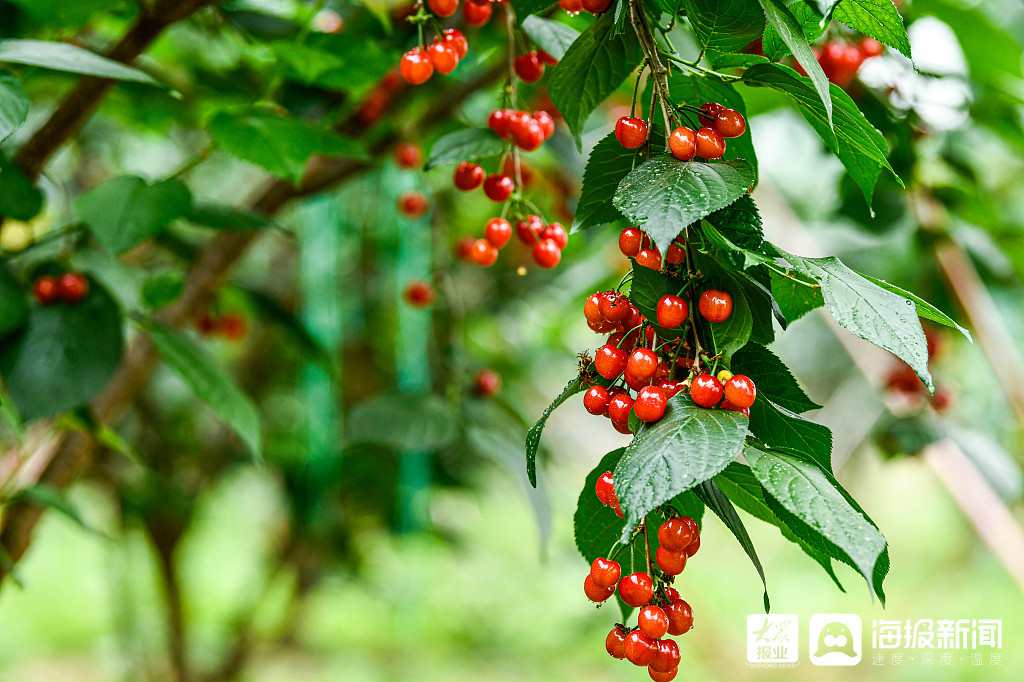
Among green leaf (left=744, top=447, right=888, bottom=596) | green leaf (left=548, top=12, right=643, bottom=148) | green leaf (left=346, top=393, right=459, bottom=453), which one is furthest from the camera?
green leaf (left=346, top=393, right=459, bottom=453)

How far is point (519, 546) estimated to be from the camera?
218cm

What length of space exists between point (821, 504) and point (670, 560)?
59 millimetres

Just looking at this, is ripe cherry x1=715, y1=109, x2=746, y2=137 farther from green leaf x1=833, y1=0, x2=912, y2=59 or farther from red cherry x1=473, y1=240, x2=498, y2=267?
red cherry x1=473, y1=240, x2=498, y2=267

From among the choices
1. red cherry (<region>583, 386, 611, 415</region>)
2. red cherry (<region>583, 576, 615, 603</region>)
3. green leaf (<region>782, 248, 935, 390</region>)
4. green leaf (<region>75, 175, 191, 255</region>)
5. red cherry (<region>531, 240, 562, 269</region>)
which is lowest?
green leaf (<region>75, 175, 191, 255</region>)

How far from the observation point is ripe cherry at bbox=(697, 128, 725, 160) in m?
0.28

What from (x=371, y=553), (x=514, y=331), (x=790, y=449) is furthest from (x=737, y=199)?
(x=371, y=553)

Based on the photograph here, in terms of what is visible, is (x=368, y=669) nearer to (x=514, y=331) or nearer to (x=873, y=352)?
(x=514, y=331)

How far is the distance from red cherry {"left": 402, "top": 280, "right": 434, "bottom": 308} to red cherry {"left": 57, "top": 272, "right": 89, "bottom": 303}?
32 centimetres

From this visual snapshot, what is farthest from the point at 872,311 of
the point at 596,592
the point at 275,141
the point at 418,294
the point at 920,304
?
the point at 418,294

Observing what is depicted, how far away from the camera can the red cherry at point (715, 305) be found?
0.25 m

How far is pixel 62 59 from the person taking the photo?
15.2 inches

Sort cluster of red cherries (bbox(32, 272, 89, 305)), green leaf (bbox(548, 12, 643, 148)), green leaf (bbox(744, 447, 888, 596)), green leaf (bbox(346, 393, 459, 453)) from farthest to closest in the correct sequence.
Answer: green leaf (bbox(346, 393, 459, 453)) → cluster of red cherries (bbox(32, 272, 89, 305)) → green leaf (bbox(548, 12, 643, 148)) → green leaf (bbox(744, 447, 888, 596))

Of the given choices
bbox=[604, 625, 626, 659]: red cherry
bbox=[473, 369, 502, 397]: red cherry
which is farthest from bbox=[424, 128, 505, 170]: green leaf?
bbox=[473, 369, 502, 397]: red cherry

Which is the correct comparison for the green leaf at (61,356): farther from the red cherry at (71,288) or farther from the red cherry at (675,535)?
the red cherry at (675,535)
